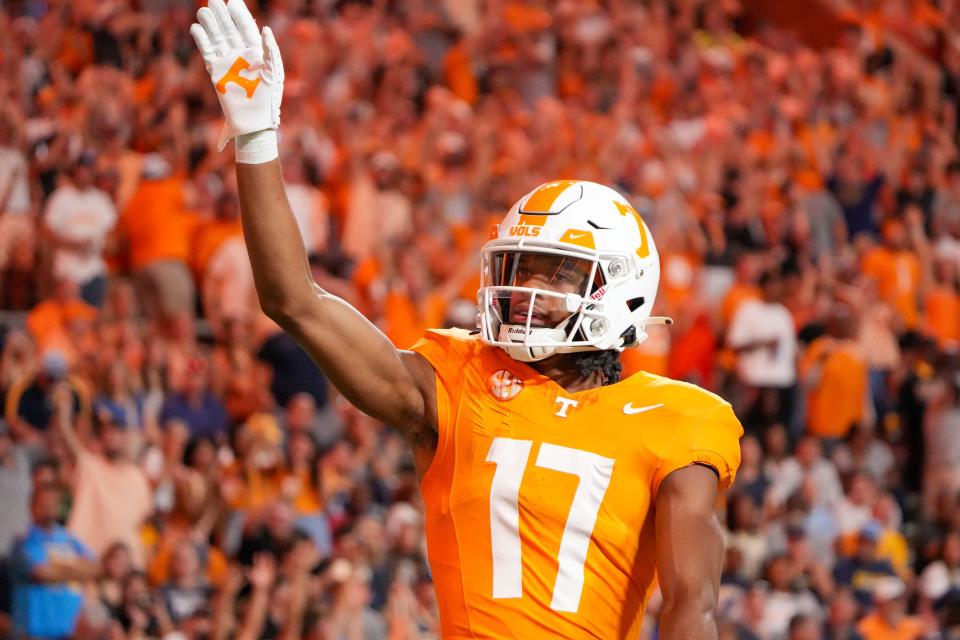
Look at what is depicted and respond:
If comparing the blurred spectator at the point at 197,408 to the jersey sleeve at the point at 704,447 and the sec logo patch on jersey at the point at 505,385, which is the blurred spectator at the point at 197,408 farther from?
the jersey sleeve at the point at 704,447

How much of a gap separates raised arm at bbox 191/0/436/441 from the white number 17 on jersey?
0.37 m

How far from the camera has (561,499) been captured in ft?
11.0

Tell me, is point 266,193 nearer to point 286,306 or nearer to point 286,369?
point 286,306

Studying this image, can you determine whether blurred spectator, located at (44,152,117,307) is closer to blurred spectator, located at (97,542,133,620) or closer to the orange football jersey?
blurred spectator, located at (97,542,133,620)

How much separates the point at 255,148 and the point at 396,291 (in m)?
7.31

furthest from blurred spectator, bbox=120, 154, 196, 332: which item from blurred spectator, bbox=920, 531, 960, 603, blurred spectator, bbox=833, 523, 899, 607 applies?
blurred spectator, bbox=920, 531, 960, 603

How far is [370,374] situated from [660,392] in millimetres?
628

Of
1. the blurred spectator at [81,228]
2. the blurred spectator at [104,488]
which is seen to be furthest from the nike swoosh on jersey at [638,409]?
the blurred spectator at [81,228]

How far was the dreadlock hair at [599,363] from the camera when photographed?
3.60 m

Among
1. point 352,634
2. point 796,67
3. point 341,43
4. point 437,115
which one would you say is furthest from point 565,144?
point 352,634

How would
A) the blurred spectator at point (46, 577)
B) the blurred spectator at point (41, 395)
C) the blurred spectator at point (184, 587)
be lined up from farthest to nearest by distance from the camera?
1. the blurred spectator at point (41, 395)
2. the blurred spectator at point (184, 587)
3. the blurred spectator at point (46, 577)

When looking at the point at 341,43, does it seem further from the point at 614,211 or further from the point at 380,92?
the point at 614,211

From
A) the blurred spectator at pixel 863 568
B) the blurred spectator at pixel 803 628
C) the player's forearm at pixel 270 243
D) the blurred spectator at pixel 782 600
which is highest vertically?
the player's forearm at pixel 270 243

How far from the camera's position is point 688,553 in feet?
10.6
